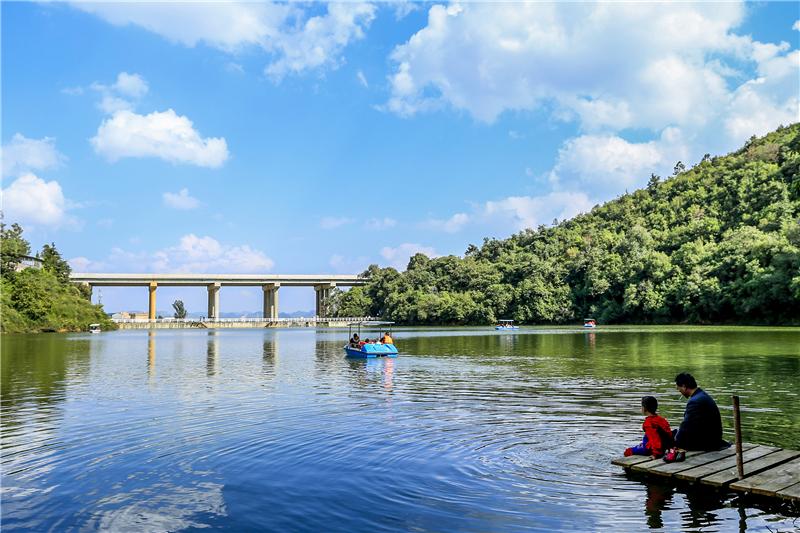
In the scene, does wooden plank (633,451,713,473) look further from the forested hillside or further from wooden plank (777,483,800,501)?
the forested hillside

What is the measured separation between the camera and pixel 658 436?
12.9 m

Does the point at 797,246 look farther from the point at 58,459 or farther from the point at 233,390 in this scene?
the point at 58,459

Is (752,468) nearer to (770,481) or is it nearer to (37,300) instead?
(770,481)

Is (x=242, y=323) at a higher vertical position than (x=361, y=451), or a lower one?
lower

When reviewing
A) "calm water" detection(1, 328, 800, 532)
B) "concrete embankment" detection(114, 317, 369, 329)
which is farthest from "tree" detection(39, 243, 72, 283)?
"calm water" detection(1, 328, 800, 532)

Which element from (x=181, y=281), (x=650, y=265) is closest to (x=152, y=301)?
(x=181, y=281)

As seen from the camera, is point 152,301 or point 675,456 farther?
point 152,301

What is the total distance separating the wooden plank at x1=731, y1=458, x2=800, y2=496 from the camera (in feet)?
35.0

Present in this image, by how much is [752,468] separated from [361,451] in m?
7.99

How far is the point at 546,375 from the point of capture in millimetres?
31828

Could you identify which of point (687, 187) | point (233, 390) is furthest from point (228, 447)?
point (687, 187)

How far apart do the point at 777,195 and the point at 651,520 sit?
124470 mm

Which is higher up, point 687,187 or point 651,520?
point 687,187

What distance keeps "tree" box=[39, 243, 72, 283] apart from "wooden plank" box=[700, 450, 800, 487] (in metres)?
136
